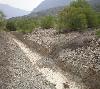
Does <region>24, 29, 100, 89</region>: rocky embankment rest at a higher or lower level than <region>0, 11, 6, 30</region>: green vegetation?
higher

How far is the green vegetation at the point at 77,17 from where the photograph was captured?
192ft

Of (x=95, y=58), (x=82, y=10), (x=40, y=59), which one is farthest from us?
(x=82, y=10)

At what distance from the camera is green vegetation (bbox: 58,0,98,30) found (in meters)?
58.7

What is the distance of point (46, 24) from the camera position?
278 feet

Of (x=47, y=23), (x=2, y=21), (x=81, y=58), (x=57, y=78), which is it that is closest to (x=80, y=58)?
(x=81, y=58)

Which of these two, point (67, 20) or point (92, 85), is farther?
point (67, 20)

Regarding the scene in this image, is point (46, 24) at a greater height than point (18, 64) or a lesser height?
lesser

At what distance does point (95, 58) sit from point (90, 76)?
5348 millimetres

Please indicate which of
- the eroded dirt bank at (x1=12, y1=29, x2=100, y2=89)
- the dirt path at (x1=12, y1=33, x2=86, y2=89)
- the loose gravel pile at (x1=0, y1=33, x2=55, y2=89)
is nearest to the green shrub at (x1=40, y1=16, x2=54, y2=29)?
the eroded dirt bank at (x1=12, y1=29, x2=100, y2=89)

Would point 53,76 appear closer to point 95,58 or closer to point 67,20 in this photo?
point 95,58

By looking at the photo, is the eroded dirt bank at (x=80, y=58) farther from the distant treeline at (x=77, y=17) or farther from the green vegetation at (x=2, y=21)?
the green vegetation at (x=2, y=21)

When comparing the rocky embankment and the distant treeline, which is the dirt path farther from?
the distant treeline

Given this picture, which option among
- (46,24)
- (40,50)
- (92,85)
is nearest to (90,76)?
(92,85)

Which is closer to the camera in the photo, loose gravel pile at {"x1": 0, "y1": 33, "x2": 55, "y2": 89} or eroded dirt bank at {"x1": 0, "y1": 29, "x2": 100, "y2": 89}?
loose gravel pile at {"x1": 0, "y1": 33, "x2": 55, "y2": 89}
